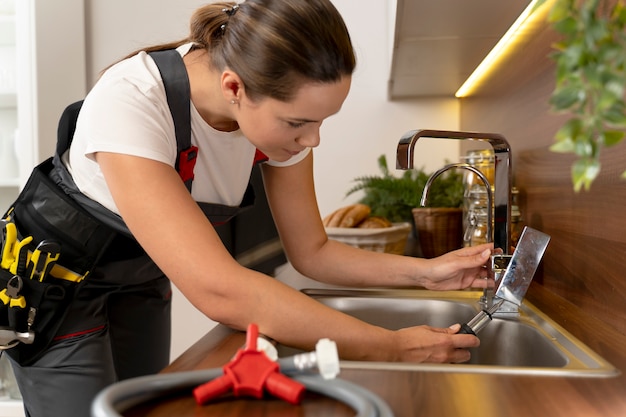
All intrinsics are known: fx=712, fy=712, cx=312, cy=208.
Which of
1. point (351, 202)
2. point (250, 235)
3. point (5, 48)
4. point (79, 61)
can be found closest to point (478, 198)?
point (250, 235)

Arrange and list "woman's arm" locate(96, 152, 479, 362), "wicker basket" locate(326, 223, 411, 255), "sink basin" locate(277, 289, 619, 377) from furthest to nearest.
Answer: "wicker basket" locate(326, 223, 411, 255), "woman's arm" locate(96, 152, 479, 362), "sink basin" locate(277, 289, 619, 377)

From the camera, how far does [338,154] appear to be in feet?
8.77

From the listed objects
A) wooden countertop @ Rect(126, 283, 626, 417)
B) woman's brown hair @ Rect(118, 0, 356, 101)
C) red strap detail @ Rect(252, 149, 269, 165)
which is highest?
woman's brown hair @ Rect(118, 0, 356, 101)

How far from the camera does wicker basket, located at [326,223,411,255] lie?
1857 mm

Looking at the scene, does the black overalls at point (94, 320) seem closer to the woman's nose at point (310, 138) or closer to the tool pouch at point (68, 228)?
the tool pouch at point (68, 228)

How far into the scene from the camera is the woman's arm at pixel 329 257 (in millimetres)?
1342

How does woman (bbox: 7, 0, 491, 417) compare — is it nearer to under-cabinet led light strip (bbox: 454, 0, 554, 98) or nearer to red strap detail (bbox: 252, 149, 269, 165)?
red strap detail (bbox: 252, 149, 269, 165)

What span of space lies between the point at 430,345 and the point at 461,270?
1.13ft

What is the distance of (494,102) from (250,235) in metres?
0.82

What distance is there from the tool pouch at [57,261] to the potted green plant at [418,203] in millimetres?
980

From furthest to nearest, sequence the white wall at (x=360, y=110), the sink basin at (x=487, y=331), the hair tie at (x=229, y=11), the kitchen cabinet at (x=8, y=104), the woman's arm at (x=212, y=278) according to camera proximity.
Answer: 1. the kitchen cabinet at (x=8, y=104)
2. the white wall at (x=360, y=110)
3. the hair tie at (x=229, y=11)
4. the woman's arm at (x=212, y=278)
5. the sink basin at (x=487, y=331)

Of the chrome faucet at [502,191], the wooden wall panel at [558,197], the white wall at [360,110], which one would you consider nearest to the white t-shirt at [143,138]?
the chrome faucet at [502,191]

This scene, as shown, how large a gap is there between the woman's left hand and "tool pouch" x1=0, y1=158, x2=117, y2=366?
59cm

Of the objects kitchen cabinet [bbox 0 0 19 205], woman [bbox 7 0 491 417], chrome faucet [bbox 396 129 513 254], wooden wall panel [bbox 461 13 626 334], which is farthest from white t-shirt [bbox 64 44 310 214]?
kitchen cabinet [bbox 0 0 19 205]
